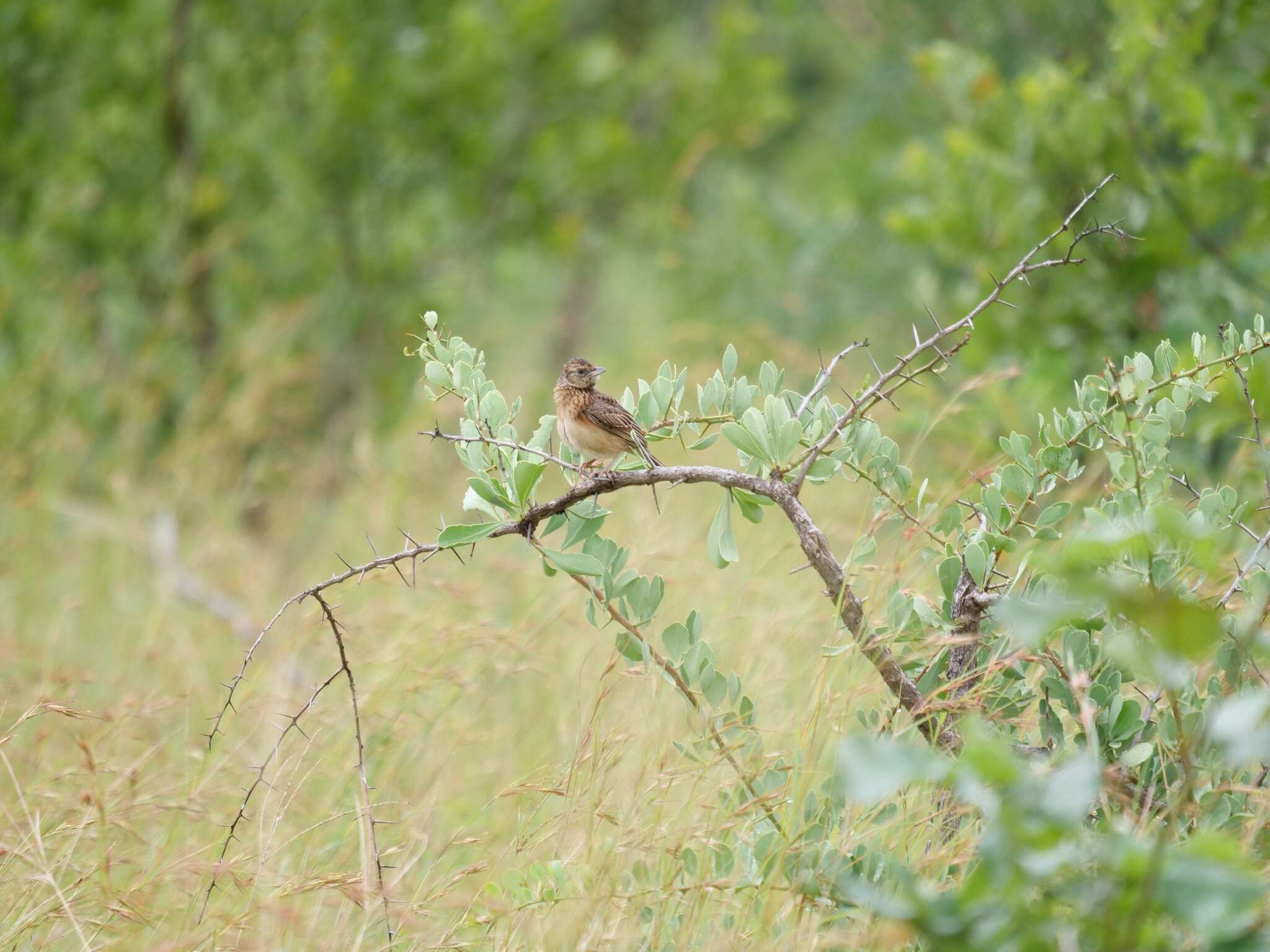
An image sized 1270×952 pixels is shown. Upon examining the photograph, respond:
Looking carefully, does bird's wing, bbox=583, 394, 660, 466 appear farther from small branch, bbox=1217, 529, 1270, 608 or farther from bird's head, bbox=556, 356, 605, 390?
small branch, bbox=1217, 529, 1270, 608

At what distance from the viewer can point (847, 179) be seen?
8828 millimetres

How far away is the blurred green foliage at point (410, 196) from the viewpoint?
5.32 m

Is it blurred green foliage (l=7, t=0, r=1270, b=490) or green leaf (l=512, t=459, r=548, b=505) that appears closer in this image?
green leaf (l=512, t=459, r=548, b=505)

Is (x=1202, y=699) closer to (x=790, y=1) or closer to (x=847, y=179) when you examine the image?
(x=847, y=179)

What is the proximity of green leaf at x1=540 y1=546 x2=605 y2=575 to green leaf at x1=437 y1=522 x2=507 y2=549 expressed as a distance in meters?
0.13

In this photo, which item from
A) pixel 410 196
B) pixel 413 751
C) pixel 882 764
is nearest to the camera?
pixel 882 764

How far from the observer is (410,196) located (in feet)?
25.9

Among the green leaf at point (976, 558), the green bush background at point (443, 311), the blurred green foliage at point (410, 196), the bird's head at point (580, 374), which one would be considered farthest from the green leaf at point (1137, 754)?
the blurred green foliage at point (410, 196)

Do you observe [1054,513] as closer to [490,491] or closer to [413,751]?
[490,491]

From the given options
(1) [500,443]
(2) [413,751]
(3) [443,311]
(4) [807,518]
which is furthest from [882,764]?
(3) [443,311]

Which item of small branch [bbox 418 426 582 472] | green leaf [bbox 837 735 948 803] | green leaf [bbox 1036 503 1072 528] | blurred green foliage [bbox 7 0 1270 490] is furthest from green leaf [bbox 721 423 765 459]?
blurred green foliage [bbox 7 0 1270 490]

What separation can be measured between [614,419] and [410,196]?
17.5 ft

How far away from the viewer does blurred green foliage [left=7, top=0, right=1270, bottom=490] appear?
5324mm

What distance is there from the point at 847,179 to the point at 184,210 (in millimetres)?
4759
